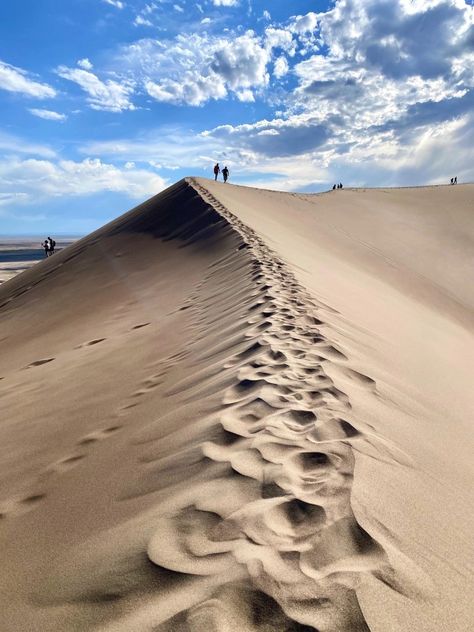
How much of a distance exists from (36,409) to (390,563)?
3.12m

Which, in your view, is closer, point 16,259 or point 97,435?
point 97,435

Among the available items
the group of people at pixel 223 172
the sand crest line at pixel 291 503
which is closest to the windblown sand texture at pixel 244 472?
the sand crest line at pixel 291 503

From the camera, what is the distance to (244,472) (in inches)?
76.8

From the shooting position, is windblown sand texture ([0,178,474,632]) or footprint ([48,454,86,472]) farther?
footprint ([48,454,86,472])

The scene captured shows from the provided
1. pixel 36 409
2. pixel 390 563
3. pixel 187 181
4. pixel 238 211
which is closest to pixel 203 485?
pixel 390 563

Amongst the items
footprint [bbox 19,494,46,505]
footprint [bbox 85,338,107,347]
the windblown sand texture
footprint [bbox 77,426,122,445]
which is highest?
the windblown sand texture

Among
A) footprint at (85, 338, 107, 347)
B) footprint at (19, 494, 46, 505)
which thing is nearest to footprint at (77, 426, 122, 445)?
footprint at (19, 494, 46, 505)

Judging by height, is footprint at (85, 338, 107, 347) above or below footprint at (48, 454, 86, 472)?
below

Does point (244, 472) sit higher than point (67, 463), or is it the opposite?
point (244, 472)

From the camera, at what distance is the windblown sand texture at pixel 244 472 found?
4.56ft

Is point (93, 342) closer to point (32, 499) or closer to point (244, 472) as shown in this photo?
point (32, 499)

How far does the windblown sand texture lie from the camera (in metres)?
1.39

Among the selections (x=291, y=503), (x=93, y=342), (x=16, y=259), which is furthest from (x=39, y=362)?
(x=16, y=259)

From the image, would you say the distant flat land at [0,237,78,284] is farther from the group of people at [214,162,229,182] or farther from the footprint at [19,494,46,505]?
the footprint at [19,494,46,505]
